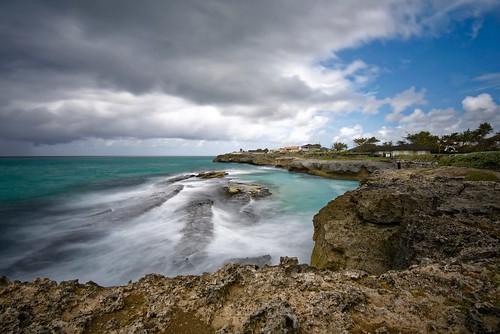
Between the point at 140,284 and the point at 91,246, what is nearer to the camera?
the point at 140,284

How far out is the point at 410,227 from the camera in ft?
20.4

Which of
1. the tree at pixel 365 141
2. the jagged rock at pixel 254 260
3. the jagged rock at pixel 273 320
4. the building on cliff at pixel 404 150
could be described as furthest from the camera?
the tree at pixel 365 141

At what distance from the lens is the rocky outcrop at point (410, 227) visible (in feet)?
17.3

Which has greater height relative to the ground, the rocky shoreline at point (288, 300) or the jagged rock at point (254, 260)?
the rocky shoreline at point (288, 300)

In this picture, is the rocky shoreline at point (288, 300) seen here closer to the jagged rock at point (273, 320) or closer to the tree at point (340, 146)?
the jagged rock at point (273, 320)

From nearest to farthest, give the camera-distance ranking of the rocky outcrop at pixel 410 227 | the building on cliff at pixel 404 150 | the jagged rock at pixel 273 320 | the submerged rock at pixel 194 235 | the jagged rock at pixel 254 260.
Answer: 1. the jagged rock at pixel 273 320
2. the rocky outcrop at pixel 410 227
3. the jagged rock at pixel 254 260
4. the submerged rock at pixel 194 235
5. the building on cliff at pixel 404 150

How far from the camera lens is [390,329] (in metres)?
2.86

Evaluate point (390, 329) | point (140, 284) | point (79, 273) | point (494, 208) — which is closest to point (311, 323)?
point (390, 329)

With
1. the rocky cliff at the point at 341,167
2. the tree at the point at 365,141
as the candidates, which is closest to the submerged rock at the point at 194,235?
the rocky cliff at the point at 341,167

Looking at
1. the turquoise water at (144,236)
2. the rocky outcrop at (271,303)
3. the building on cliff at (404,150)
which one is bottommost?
the turquoise water at (144,236)

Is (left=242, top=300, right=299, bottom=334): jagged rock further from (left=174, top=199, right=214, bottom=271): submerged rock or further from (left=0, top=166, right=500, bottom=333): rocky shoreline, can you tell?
(left=174, top=199, right=214, bottom=271): submerged rock

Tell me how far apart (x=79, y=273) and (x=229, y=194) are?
1496cm

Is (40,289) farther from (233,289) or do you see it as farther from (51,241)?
(51,241)

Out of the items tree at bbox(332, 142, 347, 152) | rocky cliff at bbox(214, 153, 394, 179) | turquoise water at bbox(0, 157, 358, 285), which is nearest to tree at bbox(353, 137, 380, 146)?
tree at bbox(332, 142, 347, 152)
